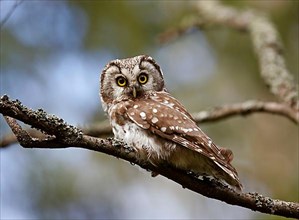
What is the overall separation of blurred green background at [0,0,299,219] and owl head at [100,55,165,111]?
2.13 metres

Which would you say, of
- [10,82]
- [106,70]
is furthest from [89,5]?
[106,70]

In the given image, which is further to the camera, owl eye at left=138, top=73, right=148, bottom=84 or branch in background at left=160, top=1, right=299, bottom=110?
branch in background at left=160, top=1, right=299, bottom=110

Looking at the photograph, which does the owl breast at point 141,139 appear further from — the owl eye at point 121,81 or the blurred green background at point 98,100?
the blurred green background at point 98,100

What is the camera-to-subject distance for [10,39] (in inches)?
249

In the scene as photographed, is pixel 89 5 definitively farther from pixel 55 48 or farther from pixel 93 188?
pixel 93 188

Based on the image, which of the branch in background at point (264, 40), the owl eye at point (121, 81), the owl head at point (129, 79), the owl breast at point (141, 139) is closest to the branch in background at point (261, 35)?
the branch in background at point (264, 40)

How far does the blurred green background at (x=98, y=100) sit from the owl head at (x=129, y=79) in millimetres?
2131

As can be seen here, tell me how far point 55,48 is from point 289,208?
4504 mm

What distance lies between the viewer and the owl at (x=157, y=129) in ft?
9.75

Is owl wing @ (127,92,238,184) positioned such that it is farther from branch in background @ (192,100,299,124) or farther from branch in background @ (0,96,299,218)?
branch in background @ (192,100,299,124)

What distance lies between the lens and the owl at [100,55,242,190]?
297 cm

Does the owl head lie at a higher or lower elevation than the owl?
higher

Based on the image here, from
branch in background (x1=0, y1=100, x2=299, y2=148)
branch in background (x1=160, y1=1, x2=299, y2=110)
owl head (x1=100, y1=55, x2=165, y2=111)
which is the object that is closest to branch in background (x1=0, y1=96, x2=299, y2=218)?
owl head (x1=100, y1=55, x2=165, y2=111)

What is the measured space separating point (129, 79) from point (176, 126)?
29.4 inches
